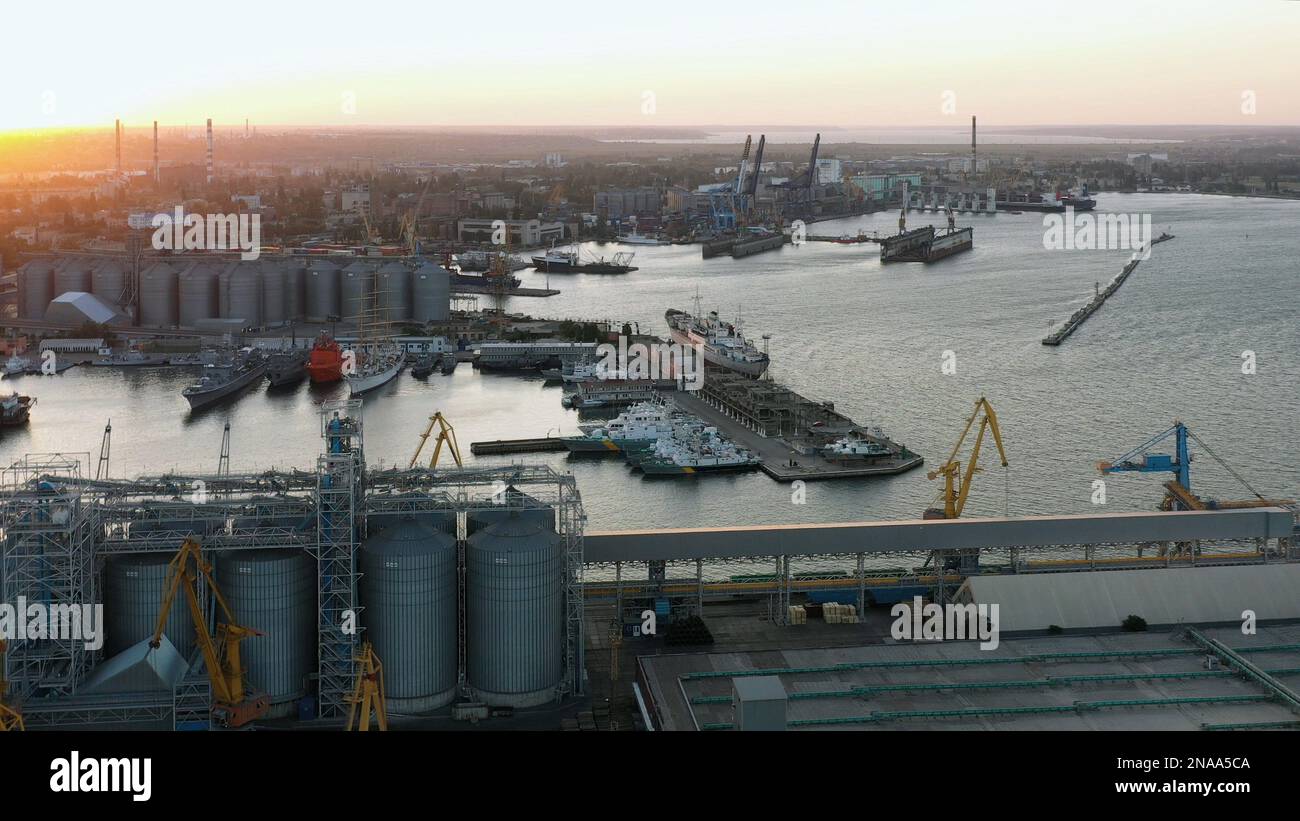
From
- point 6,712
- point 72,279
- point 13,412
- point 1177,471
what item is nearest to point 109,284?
point 72,279

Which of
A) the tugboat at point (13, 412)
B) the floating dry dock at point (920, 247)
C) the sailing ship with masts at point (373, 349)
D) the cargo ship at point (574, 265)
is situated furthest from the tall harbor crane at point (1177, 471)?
the floating dry dock at point (920, 247)

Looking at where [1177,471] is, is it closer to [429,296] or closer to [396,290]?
[429,296]

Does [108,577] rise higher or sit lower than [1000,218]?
lower

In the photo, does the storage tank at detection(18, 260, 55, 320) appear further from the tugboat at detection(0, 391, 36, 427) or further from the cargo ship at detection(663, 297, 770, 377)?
the cargo ship at detection(663, 297, 770, 377)

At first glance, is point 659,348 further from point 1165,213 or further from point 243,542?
point 1165,213

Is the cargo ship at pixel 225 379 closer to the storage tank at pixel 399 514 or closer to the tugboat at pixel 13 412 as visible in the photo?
the tugboat at pixel 13 412

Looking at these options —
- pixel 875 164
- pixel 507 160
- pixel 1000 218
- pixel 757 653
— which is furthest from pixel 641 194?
pixel 757 653

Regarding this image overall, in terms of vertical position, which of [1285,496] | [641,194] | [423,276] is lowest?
[1285,496]
